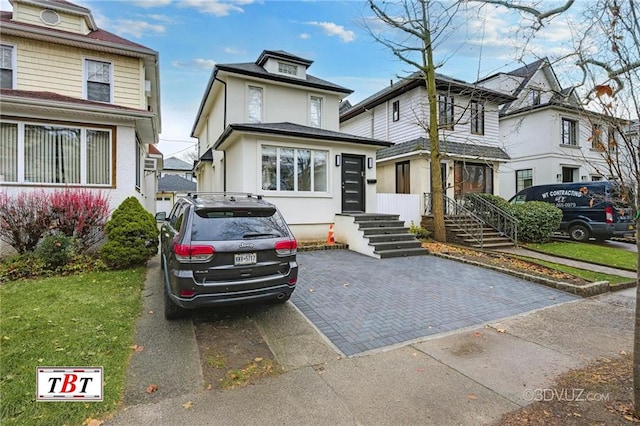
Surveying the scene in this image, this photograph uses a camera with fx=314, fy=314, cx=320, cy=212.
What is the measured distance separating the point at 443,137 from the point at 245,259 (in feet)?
45.7

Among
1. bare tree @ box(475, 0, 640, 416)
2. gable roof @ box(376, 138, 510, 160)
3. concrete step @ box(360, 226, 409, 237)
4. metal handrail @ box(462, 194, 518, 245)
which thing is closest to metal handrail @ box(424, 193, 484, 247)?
metal handrail @ box(462, 194, 518, 245)

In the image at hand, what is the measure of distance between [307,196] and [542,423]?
931 cm

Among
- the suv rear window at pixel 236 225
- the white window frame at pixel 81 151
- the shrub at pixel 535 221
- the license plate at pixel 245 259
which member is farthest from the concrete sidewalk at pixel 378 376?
the shrub at pixel 535 221

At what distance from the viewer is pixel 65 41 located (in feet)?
32.6

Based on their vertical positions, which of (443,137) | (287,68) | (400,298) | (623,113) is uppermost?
(287,68)

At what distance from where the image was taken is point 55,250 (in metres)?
7.08

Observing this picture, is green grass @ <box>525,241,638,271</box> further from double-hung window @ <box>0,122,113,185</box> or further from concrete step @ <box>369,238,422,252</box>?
double-hung window @ <box>0,122,113,185</box>

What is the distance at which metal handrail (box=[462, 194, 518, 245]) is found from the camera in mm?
12183

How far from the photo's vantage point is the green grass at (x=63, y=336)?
2.66 metres

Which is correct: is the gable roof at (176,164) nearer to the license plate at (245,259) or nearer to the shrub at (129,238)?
the shrub at (129,238)

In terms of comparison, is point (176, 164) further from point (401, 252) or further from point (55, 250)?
point (401, 252)

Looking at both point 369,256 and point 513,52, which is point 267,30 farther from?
point 369,256

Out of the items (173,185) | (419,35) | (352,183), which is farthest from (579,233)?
(173,185)

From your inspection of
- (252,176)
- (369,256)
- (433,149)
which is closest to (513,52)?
(433,149)
